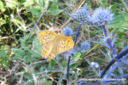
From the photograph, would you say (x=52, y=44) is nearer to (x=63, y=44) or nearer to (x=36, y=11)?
(x=63, y=44)

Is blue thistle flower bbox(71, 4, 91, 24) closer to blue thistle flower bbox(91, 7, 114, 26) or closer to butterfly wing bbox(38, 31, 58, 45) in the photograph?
blue thistle flower bbox(91, 7, 114, 26)

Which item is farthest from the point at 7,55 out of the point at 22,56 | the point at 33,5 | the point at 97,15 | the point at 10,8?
the point at 97,15

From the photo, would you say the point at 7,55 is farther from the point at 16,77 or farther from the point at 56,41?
the point at 56,41

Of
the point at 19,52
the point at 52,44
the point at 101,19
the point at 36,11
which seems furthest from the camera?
the point at 36,11

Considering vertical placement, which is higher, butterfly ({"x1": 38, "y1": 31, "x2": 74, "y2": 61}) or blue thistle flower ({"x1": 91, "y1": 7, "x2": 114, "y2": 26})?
blue thistle flower ({"x1": 91, "y1": 7, "x2": 114, "y2": 26})

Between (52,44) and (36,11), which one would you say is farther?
(36,11)

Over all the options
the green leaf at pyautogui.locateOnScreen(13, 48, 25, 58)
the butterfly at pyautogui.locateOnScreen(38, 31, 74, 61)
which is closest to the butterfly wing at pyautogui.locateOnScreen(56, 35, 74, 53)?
the butterfly at pyautogui.locateOnScreen(38, 31, 74, 61)

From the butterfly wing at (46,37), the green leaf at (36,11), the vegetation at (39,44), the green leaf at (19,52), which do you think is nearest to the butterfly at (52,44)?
the butterfly wing at (46,37)

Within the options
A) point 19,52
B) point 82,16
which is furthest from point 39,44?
point 82,16

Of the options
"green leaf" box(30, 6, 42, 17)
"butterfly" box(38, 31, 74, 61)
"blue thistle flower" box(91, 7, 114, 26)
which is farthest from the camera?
"green leaf" box(30, 6, 42, 17)
